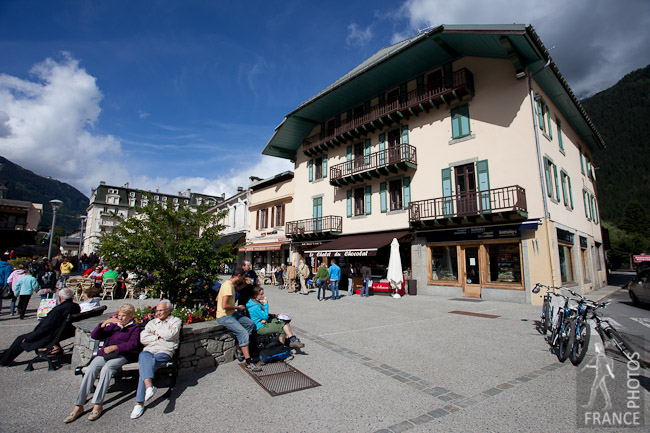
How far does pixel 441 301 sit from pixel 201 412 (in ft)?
39.8

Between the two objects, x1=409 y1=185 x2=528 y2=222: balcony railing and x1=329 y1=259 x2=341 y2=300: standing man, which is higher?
x1=409 y1=185 x2=528 y2=222: balcony railing

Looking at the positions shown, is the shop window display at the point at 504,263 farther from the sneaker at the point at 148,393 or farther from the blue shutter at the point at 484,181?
the sneaker at the point at 148,393

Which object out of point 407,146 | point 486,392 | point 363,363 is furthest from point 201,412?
point 407,146

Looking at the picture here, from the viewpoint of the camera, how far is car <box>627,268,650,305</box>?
41.4 ft

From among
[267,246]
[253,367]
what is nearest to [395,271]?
[253,367]

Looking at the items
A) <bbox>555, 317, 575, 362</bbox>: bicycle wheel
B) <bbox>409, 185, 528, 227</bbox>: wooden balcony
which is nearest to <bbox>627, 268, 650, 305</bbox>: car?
<bbox>409, 185, 528, 227</bbox>: wooden balcony

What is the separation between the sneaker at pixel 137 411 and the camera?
379 centimetres

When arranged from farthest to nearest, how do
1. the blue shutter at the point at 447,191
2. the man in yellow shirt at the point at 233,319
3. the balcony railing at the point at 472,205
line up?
the blue shutter at the point at 447,191 → the balcony railing at the point at 472,205 → the man in yellow shirt at the point at 233,319

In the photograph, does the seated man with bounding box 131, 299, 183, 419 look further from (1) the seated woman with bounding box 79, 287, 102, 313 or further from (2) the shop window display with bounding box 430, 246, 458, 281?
(2) the shop window display with bounding box 430, 246, 458, 281

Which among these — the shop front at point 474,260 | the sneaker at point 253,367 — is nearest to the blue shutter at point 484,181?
the shop front at point 474,260

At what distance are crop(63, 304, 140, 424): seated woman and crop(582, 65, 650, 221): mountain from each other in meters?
134

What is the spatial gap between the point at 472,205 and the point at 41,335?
1512 cm

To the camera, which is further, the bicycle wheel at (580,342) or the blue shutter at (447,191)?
the blue shutter at (447,191)

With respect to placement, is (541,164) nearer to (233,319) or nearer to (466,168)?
(466,168)
